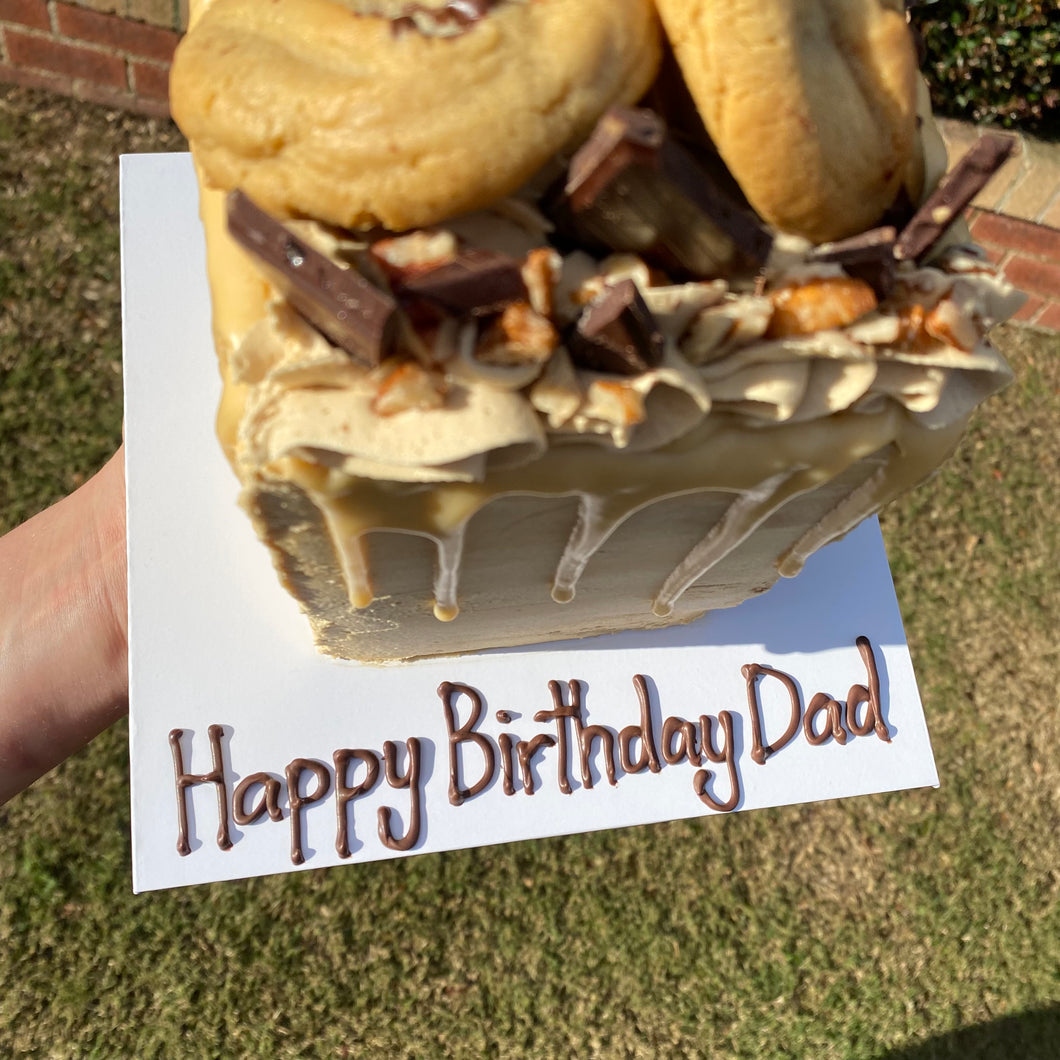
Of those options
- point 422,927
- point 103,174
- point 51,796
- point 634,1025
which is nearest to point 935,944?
point 634,1025

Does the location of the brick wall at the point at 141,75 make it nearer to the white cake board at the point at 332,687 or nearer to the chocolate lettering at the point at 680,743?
the white cake board at the point at 332,687

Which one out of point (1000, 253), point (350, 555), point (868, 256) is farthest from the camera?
point (1000, 253)

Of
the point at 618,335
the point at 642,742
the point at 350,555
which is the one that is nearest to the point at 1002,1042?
the point at 642,742

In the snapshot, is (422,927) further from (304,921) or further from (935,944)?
(935,944)

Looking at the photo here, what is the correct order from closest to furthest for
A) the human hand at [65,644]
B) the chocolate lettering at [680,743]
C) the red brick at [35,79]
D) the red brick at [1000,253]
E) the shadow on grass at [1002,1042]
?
the chocolate lettering at [680,743], the human hand at [65,644], the shadow on grass at [1002,1042], the red brick at [35,79], the red brick at [1000,253]

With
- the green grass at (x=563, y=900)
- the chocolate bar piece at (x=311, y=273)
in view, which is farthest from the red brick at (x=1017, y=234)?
the chocolate bar piece at (x=311, y=273)

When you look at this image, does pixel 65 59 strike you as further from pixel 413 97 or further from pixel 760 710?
pixel 760 710
